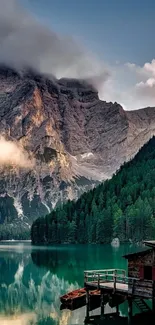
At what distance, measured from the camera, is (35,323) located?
55.3 meters

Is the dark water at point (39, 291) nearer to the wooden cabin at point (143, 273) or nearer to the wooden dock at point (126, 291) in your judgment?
the wooden dock at point (126, 291)

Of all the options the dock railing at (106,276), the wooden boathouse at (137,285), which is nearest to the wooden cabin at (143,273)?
the wooden boathouse at (137,285)

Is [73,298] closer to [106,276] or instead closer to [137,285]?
[106,276]

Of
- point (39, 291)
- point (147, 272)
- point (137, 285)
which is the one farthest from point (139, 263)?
point (39, 291)

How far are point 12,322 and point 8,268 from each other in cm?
6034

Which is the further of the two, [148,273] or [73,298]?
[73,298]

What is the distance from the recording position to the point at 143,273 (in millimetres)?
56781

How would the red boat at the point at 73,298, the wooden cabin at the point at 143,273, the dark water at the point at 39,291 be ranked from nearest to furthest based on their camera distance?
the wooden cabin at the point at 143,273
the dark water at the point at 39,291
the red boat at the point at 73,298

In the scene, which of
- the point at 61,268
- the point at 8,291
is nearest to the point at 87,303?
the point at 8,291

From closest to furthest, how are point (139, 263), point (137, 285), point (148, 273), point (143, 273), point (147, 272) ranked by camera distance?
point (137, 285) < point (148, 273) < point (147, 272) < point (143, 273) < point (139, 263)

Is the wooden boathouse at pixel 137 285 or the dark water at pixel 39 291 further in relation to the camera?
the dark water at pixel 39 291

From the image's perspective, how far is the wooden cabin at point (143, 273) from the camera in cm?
5503

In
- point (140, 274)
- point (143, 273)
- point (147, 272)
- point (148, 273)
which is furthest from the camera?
point (140, 274)

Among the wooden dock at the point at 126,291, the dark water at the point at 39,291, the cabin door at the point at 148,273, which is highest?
the cabin door at the point at 148,273
